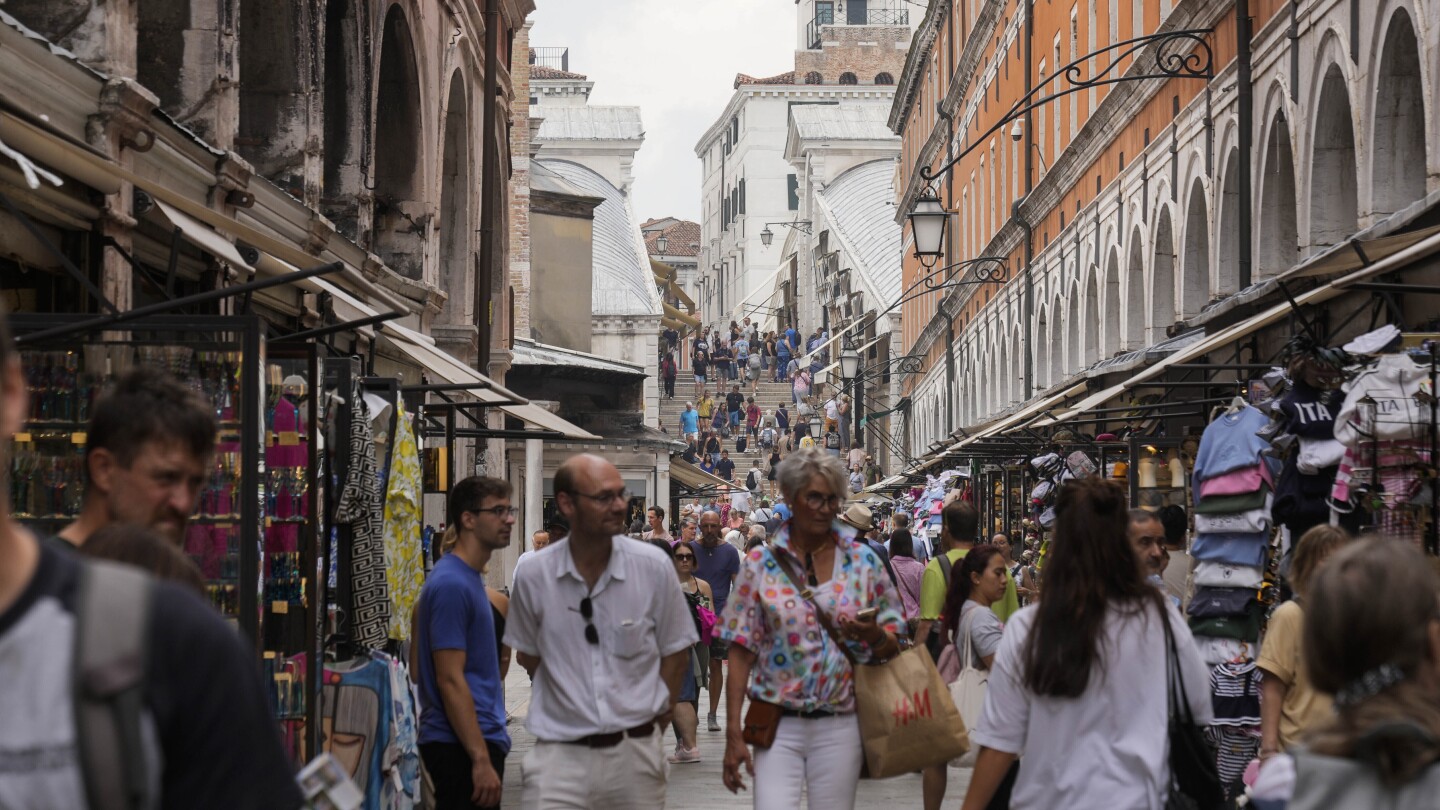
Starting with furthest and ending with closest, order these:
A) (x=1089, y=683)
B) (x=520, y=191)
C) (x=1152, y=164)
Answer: (x=520, y=191)
(x=1152, y=164)
(x=1089, y=683)

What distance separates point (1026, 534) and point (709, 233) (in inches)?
4554

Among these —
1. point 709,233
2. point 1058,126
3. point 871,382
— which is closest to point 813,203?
point 871,382

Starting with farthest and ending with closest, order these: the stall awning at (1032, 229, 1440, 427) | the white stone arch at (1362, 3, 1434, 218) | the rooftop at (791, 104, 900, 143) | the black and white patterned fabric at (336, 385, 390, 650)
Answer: the rooftop at (791, 104, 900, 143) < the white stone arch at (1362, 3, 1434, 218) < the black and white patterned fabric at (336, 385, 390, 650) < the stall awning at (1032, 229, 1440, 427)

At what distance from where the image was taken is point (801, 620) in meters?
7.25

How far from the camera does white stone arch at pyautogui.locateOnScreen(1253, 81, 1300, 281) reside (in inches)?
714

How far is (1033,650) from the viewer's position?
5.78 metres

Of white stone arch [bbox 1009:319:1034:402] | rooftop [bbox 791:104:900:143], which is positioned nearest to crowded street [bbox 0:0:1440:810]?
white stone arch [bbox 1009:319:1034:402]

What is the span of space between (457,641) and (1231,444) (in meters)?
5.16

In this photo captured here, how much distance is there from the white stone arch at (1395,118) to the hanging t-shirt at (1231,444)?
361 cm

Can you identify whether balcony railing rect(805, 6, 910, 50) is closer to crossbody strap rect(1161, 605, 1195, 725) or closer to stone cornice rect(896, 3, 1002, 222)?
stone cornice rect(896, 3, 1002, 222)

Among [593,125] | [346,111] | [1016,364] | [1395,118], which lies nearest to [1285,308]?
[1395,118]

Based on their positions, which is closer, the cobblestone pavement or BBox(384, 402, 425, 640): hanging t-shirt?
BBox(384, 402, 425, 640): hanging t-shirt

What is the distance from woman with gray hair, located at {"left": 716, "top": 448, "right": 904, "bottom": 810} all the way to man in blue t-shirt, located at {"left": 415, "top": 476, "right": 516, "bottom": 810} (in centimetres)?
113

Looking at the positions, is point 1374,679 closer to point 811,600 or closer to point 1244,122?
point 811,600
